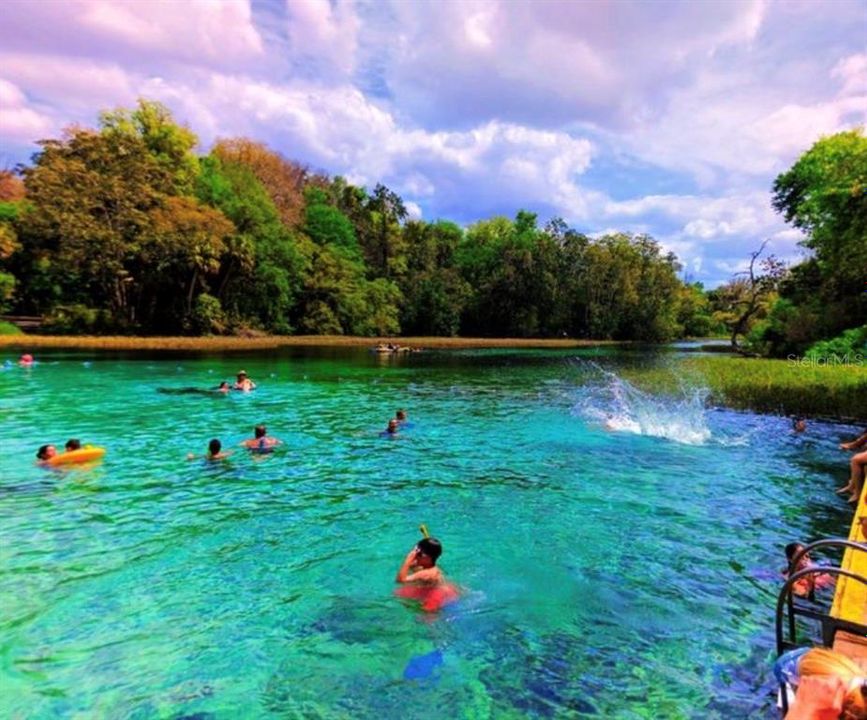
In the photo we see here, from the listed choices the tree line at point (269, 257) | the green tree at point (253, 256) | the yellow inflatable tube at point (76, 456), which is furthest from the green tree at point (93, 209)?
the yellow inflatable tube at point (76, 456)

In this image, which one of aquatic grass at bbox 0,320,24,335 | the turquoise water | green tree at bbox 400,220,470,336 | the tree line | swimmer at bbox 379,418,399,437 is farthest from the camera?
green tree at bbox 400,220,470,336

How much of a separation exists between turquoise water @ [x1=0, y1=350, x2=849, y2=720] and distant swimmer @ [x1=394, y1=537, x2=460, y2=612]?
0.26 metres

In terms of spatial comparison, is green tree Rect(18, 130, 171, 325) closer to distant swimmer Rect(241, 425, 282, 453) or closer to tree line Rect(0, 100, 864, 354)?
tree line Rect(0, 100, 864, 354)

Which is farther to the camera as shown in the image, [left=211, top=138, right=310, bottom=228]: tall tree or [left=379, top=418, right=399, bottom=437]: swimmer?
[left=211, top=138, right=310, bottom=228]: tall tree

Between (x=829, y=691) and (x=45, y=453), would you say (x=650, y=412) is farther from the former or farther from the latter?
(x=829, y=691)

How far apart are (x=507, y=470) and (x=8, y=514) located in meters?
10.2

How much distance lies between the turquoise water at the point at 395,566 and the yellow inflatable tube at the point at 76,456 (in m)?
0.50

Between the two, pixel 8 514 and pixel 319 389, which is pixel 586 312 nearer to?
pixel 319 389

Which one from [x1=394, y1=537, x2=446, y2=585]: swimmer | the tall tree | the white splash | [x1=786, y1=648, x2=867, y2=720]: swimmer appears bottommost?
[x1=394, y1=537, x2=446, y2=585]: swimmer

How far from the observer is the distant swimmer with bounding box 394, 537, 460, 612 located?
25.6ft

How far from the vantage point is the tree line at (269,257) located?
5309 centimetres

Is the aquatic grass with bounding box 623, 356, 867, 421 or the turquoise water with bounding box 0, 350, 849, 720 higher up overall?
the aquatic grass with bounding box 623, 356, 867, 421

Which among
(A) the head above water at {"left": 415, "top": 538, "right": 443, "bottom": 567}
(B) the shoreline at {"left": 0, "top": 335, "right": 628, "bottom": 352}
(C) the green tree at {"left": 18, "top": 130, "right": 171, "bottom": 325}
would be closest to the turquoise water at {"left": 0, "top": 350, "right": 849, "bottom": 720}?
(A) the head above water at {"left": 415, "top": 538, "right": 443, "bottom": 567}

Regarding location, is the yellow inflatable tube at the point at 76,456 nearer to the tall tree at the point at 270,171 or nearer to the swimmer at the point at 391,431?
the swimmer at the point at 391,431
